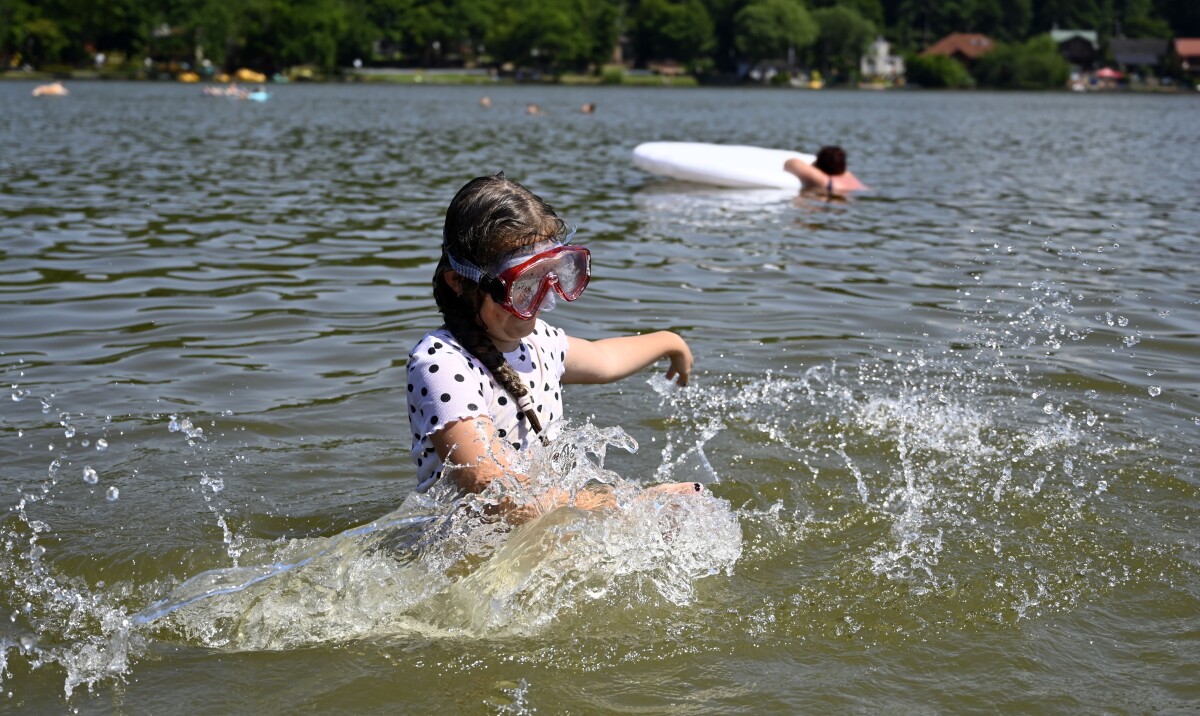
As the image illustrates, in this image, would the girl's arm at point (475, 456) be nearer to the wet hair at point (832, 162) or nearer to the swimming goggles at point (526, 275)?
the swimming goggles at point (526, 275)

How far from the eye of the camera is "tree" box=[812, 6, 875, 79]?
129375mm

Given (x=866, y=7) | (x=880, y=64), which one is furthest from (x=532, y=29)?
(x=866, y=7)

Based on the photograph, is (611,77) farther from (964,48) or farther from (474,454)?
(474,454)

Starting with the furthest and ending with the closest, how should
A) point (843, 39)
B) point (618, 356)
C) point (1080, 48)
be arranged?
point (1080, 48), point (843, 39), point (618, 356)

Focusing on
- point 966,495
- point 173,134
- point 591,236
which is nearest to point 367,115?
point 173,134

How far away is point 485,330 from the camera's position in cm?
369

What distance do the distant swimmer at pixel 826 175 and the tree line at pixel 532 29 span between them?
85.0 metres

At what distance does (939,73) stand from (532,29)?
4105 centimetres

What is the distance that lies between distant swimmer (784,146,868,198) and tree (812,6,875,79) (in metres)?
120

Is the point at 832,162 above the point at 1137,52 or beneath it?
beneath

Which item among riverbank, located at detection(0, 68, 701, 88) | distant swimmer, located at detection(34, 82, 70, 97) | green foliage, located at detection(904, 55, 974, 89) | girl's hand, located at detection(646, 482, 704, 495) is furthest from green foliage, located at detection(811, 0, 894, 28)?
girl's hand, located at detection(646, 482, 704, 495)

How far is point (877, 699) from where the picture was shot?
331 centimetres

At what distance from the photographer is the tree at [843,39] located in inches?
5094

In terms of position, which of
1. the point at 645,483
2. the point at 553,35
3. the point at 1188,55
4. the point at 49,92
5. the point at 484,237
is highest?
the point at 553,35
